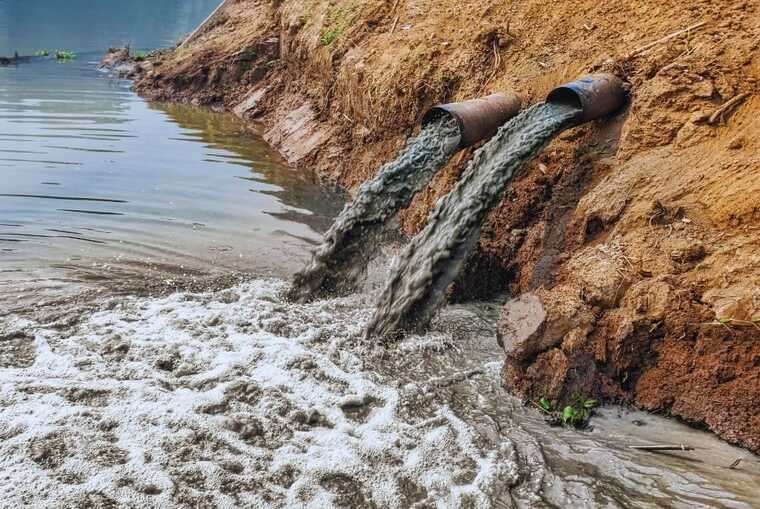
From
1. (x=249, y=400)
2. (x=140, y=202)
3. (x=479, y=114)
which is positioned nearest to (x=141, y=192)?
(x=140, y=202)

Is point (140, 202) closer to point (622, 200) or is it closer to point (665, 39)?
point (622, 200)

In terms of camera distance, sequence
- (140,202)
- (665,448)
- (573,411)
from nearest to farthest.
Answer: (665,448), (573,411), (140,202)

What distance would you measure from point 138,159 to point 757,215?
7.94 meters

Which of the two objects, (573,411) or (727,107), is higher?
(727,107)

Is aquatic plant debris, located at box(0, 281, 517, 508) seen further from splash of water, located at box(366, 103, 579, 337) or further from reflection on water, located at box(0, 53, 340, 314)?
reflection on water, located at box(0, 53, 340, 314)

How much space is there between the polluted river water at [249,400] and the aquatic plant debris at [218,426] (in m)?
0.01

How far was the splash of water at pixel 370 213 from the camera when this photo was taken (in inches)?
206

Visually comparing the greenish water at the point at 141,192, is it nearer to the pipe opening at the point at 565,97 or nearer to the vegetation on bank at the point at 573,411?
the pipe opening at the point at 565,97

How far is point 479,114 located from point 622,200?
60.0 inches

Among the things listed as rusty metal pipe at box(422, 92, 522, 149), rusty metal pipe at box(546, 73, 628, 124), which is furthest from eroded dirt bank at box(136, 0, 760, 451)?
rusty metal pipe at box(422, 92, 522, 149)

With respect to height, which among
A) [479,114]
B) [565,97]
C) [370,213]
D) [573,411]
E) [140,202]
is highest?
[565,97]

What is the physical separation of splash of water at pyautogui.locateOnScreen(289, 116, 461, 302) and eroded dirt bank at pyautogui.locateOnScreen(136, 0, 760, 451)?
30.2 inches

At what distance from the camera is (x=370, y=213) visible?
17.4ft

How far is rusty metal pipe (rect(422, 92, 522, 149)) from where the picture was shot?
526cm
